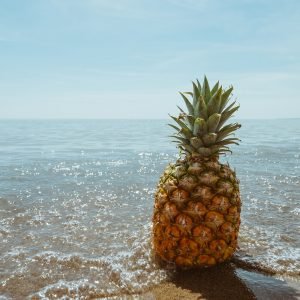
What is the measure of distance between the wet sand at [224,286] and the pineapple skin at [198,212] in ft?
0.79

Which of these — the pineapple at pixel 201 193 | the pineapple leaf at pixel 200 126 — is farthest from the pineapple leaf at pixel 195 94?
the pineapple leaf at pixel 200 126

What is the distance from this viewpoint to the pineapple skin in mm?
5281

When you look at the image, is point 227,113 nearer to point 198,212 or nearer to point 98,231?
point 198,212

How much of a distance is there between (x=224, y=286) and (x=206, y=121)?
98.2 inches

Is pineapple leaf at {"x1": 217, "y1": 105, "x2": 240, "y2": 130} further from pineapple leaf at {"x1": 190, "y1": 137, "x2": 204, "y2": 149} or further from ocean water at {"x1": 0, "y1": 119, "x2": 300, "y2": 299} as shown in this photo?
ocean water at {"x1": 0, "y1": 119, "x2": 300, "y2": 299}

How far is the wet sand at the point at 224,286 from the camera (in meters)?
4.86

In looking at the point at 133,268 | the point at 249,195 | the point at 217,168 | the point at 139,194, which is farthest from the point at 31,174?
the point at 217,168

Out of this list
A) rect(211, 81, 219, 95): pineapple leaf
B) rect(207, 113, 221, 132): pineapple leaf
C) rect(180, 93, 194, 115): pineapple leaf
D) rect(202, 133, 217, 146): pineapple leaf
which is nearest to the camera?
rect(207, 113, 221, 132): pineapple leaf

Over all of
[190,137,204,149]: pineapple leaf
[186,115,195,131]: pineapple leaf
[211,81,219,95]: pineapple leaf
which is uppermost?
[211,81,219,95]: pineapple leaf

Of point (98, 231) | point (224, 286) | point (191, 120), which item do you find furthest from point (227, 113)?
point (98, 231)

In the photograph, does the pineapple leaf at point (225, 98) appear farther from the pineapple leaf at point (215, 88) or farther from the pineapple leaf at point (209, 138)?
the pineapple leaf at point (209, 138)

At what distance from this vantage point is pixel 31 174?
14.7 metres

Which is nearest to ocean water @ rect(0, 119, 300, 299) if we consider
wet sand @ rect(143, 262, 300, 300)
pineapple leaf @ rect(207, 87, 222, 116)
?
wet sand @ rect(143, 262, 300, 300)

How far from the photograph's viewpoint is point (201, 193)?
17.3ft
